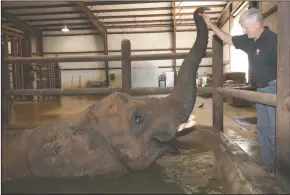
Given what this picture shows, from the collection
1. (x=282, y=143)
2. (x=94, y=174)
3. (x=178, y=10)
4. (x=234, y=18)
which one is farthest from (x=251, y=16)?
(x=178, y=10)

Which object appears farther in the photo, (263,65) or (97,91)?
(97,91)

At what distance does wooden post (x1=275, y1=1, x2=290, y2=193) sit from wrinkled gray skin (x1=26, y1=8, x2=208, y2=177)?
650mm

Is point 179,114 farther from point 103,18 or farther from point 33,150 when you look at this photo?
point 103,18

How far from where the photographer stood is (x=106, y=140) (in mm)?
1859

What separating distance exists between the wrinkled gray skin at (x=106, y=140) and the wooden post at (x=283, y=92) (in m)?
0.65

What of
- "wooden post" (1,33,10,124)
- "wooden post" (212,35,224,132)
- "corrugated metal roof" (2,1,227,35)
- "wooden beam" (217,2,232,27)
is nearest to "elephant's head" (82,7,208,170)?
"wooden post" (212,35,224,132)

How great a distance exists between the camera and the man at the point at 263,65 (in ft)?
9.91

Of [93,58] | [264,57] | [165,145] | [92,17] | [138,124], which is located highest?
[92,17]

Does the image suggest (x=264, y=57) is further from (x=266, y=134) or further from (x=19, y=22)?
(x=19, y=22)

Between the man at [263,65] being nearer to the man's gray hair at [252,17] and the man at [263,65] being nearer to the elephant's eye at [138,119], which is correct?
the man's gray hair at [252,17]

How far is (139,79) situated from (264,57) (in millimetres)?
17763

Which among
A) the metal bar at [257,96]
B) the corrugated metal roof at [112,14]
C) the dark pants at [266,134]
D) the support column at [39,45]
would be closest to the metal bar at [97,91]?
the dark pants at [266,134]

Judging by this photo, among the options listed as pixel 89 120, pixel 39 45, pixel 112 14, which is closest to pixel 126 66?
pixel 89 120

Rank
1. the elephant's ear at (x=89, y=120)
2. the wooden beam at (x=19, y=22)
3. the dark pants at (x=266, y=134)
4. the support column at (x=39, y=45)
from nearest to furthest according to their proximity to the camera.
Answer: the elephant's ear at (x=89, y=120) → the dark pants at (x=266, y=134) → the wooden beam at (x=19, y=22) → the support column at (x=39, y=45)
